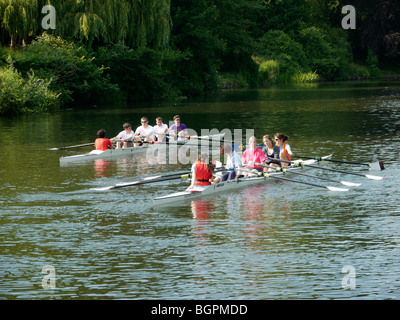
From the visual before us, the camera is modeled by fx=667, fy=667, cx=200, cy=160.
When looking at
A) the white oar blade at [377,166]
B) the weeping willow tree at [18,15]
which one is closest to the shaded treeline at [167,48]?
the weeping willow tree at [18,15]

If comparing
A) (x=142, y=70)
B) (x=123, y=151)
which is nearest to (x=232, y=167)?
(x=123, y=151)

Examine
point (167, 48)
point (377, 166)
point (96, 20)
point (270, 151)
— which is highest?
point (96, 20)

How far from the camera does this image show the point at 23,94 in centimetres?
3822

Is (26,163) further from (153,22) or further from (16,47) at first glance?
(153,22)

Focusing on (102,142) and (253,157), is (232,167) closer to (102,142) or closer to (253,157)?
(253,157)

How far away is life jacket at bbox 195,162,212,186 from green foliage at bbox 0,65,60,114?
75.4 ft

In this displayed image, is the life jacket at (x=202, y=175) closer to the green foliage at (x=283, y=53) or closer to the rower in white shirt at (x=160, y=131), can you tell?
the rower in white shirt at (x=160, y=131)

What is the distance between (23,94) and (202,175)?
24.6 m

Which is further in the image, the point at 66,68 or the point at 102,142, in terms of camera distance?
the point at 66,68

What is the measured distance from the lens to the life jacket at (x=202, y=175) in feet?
53.1

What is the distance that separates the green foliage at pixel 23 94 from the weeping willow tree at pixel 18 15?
99.2 inches

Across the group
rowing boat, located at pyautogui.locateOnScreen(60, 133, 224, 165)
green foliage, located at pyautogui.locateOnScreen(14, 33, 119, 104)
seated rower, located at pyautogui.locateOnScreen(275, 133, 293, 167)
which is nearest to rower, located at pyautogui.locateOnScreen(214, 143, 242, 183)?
seated rower, located at pyautogui.locateOnScreen(275, 133, 293, 167)

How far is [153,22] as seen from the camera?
46.4 meters

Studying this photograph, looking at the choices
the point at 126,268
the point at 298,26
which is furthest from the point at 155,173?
the point at 298,26
